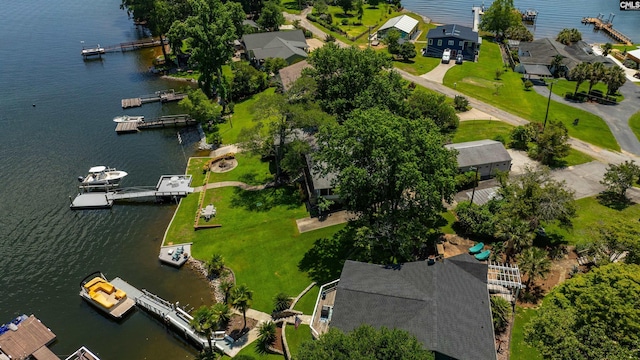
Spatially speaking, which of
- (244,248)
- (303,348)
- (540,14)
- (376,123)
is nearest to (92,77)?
(244,248)

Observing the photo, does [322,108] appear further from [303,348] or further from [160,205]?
[303,348]

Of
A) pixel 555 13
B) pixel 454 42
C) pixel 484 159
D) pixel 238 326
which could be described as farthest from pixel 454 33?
pixel 238 326

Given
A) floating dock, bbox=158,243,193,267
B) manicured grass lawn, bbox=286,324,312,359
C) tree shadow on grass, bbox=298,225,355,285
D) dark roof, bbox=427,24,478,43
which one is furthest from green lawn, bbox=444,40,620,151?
floating dock, bbox=158,243,193,267

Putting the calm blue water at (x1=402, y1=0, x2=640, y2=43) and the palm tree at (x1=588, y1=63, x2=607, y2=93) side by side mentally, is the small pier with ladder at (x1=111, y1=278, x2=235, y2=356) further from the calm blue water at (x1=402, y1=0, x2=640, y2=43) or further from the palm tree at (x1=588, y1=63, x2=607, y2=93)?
the calm blue water at (x1=402, y1=0, x2=640, y2=43)

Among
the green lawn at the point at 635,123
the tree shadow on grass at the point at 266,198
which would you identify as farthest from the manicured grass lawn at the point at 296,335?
the green lawn at the point at 635,123

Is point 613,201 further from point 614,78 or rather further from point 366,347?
point 366,347
